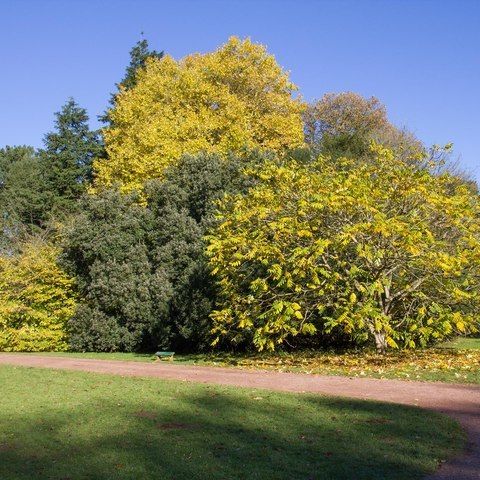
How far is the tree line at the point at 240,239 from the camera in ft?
45.6

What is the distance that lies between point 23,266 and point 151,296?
6.89m

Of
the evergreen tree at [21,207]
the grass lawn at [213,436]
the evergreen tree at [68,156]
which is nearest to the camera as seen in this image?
the grass lawn at [213,436]

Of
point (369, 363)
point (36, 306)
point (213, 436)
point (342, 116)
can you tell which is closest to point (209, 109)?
point (36, 306)

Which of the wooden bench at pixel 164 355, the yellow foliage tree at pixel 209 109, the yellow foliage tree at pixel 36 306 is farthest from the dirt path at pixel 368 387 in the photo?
the yellow foliage tree at pixel 209 109

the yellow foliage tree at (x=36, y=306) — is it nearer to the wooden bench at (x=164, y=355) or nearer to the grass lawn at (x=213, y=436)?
the wooden bench at (x=164, y=355)

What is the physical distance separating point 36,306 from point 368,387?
1645cm

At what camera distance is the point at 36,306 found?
23.7 metres

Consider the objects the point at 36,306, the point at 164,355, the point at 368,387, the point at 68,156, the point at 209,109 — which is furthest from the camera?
the point at 68,156

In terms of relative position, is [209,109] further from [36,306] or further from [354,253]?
[354,253]

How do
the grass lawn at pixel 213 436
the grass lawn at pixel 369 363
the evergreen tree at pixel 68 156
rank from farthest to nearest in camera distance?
1. the evergreen tree at pixel 68 156
2. the grass lawn at pixel 369 363
3. the grass lawn at pixel 213 436

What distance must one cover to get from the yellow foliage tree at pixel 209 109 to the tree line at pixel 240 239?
0.11 m

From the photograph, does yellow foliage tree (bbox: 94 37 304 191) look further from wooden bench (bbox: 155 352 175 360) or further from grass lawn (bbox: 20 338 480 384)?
grass lawn (bbox: 20 338 480 384)

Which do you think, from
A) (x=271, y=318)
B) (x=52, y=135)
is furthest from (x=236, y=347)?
(x=52, y=135)

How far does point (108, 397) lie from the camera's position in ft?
32.2
